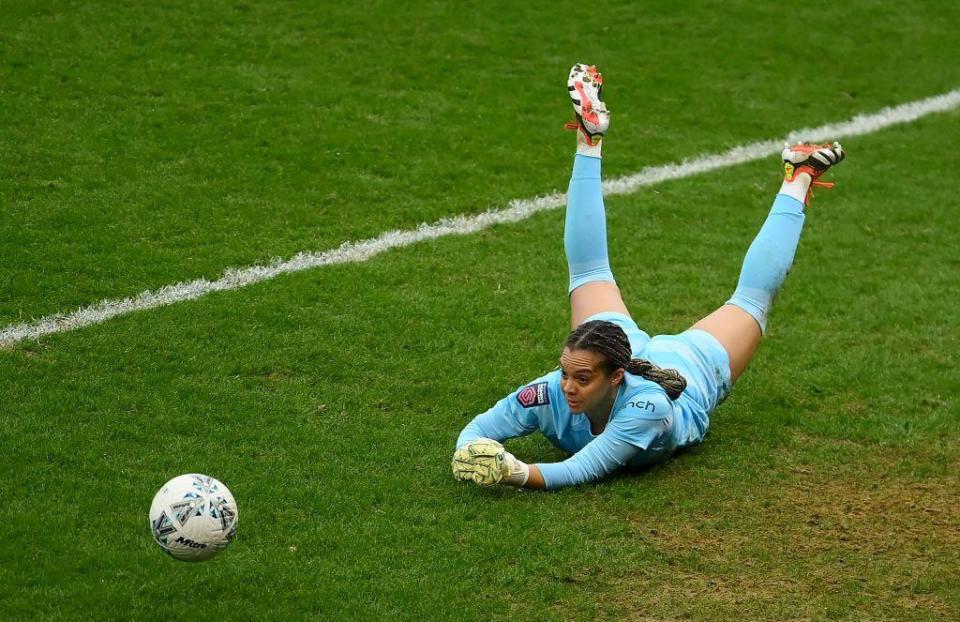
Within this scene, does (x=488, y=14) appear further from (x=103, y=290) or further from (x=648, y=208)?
(x=103, y=290)

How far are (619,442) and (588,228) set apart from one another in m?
1.52

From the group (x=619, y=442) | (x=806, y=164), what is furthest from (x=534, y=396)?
(x=806, y=164)

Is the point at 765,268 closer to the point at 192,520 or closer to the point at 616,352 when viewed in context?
the point at 616,352

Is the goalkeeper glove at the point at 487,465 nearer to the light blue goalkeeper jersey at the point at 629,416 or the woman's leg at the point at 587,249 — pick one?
the light blue goalkeeper jersey at the point at 629,416

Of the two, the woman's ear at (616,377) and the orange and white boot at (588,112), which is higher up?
the orange and white boot at (588,112)

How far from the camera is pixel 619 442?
6.39 meters

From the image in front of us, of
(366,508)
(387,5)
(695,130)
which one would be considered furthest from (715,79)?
(366,508)

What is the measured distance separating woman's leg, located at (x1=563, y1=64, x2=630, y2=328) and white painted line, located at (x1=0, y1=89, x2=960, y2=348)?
2.07 metres

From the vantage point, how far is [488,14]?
1343 cm

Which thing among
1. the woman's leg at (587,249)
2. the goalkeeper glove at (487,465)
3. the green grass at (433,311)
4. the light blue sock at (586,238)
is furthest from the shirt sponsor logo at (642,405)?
the light blue sock at (586,238)

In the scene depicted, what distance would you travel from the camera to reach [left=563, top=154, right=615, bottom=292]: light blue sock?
7434 mm

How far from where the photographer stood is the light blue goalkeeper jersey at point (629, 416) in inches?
251

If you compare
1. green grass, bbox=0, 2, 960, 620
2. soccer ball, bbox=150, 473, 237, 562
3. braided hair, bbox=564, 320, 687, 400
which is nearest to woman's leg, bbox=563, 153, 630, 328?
green grass, bbox=0, 2, 960, 620

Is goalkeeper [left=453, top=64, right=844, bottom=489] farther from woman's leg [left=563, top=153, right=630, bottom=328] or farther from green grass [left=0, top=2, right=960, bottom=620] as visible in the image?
green grass [left=0, top=2, right=960, bottom=620]
